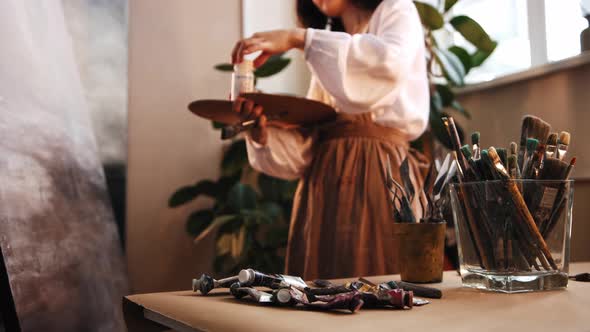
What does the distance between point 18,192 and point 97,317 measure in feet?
1.32

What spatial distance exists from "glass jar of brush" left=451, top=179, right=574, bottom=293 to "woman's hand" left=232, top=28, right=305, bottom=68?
0.55 m

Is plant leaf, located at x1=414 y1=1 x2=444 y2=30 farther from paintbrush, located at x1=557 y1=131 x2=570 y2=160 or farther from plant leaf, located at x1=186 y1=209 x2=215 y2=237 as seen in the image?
paintbrush, located at x1=557 y1=131 x2=570 y2=160

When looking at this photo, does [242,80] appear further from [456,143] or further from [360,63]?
[456,143]

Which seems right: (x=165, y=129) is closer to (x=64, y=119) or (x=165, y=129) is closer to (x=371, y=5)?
(x=64, y=119)

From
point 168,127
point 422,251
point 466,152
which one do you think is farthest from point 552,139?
point 168,127

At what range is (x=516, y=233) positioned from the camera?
0.59 m

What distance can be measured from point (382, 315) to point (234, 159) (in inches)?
65.0

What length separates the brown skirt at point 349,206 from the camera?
1.13 meters

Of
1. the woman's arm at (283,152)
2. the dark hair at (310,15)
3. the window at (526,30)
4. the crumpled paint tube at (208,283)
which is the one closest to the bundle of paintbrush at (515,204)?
the crumpled paint tube at (208,283)

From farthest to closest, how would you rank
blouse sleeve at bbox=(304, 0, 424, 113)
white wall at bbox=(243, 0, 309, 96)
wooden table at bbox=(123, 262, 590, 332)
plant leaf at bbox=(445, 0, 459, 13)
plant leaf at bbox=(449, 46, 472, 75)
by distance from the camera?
white wall at bbox=(243, 0, 309, 96), plant leaf at bbox=(449, 46, 472, 75), plant leaf at bbox=(445, 0, 459, 13), blouse sleeve at bbox=(304, 0, 424, 113), wooden table at bbox=(123, 262, 590, 332)

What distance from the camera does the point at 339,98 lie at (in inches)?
42.1

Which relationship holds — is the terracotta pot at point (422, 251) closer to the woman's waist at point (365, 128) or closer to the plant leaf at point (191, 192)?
the woman's waist at point (365, 128)

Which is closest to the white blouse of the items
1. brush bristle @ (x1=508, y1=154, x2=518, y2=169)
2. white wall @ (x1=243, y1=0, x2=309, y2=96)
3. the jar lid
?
the jar lid

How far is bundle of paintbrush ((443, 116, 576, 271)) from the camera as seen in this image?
1.94 feet
